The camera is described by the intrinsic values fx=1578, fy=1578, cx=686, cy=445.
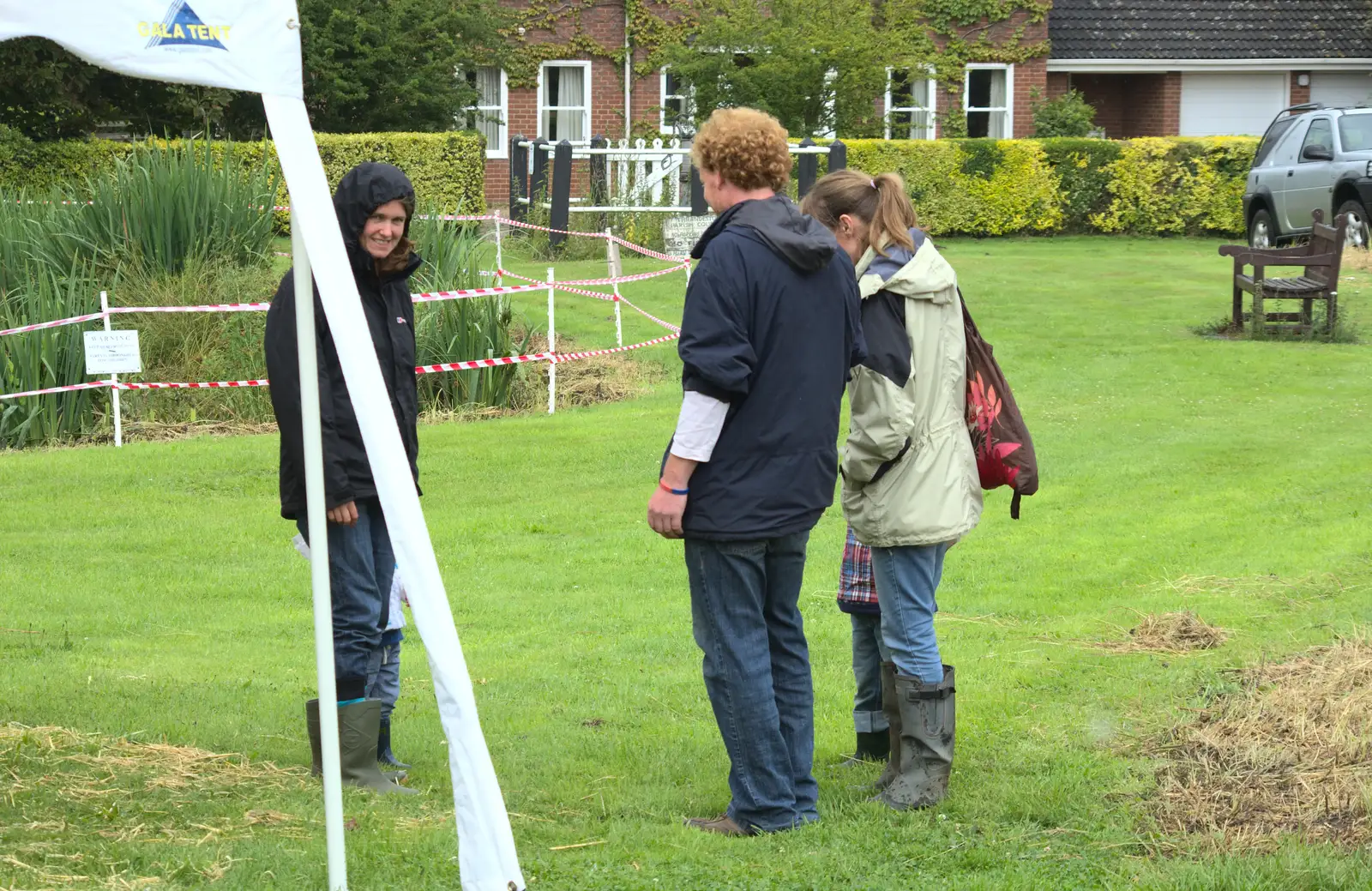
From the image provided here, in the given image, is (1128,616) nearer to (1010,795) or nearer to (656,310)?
(1010,795)

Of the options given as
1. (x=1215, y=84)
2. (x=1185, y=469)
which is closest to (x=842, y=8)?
(x=1215, y=84)

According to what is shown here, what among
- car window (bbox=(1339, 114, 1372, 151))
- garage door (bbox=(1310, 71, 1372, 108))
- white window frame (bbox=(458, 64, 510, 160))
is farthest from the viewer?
garage door (bbox=(1310, 71, 1372, 108))

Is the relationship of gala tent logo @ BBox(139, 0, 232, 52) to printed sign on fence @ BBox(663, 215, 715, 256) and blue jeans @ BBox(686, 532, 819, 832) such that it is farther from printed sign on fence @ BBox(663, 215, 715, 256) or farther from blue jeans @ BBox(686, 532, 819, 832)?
printed sign on fence @ BBox(663, 215, 715, 256)

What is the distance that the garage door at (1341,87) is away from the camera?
33156 millimetres

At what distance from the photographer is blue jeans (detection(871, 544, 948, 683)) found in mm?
4793

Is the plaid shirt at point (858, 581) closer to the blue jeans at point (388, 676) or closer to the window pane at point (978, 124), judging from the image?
the blue jeans at point (388, 676)

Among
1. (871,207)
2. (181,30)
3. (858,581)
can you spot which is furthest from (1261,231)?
(181,30)

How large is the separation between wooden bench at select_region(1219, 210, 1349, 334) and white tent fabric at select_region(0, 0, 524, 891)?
1316 cm

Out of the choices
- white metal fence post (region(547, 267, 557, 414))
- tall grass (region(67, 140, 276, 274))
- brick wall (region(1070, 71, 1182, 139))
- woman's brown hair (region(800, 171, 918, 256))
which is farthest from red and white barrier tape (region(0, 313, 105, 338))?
brick wall (region(1070, 71, 1182, 139))

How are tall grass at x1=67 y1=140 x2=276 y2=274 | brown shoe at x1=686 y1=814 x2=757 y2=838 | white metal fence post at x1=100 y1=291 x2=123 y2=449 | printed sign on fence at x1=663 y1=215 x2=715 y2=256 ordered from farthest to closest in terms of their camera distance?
printed sign on fence at x1=663 y1=215 x2=715 y2=256 < tall grass at x1=67 y1=140 x2=276 y2=274 < white metal fence post at x1=100 y1=291 x2=123 y2=449 < brown shoe at x1=686 y1=814 x2=757 y2=838

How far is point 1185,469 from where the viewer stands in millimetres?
10320

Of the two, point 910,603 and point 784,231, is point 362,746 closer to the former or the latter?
point 910,603

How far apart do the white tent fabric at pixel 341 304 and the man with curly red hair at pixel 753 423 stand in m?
0.98

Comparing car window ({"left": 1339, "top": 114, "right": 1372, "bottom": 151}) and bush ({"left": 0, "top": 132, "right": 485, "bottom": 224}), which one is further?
car window ({"left": 1339, "top": 114, "right": 1372, "bottom": 151})
